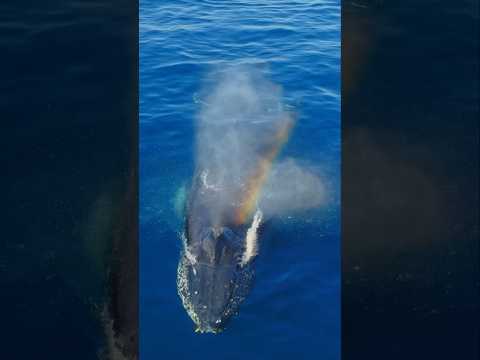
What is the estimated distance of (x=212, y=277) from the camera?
9297 millimetres

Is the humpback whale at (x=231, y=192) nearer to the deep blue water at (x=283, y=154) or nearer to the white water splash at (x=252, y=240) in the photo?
the white water splash at (x=252, y=240)

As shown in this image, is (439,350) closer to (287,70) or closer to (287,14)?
(287,70)

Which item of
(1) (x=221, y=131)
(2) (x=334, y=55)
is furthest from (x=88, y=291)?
(2) (x=334, y=55)

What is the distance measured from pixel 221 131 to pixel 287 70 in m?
3.38

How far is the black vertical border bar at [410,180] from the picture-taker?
2.71 m

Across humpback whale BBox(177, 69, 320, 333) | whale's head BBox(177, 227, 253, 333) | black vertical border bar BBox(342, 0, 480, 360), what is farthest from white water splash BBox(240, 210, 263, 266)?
black vertical border bar BBox(342, 0, 480, 360)

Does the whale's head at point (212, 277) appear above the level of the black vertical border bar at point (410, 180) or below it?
below

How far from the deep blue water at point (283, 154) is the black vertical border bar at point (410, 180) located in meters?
4.68

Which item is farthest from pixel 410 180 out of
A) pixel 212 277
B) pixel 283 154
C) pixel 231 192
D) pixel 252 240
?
pixel 283 154

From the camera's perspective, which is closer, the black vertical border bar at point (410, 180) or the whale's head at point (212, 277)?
the black vertical border bar at point (410, 180)

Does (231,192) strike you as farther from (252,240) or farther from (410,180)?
(410,180)

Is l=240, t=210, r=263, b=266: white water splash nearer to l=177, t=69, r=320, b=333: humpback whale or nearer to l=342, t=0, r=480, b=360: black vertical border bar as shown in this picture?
l=177, t=69, r=320, b=333: humpback whale

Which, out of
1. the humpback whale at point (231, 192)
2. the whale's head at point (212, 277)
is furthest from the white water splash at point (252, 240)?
the whale's head at point (212, 277)

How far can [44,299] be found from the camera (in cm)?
280
